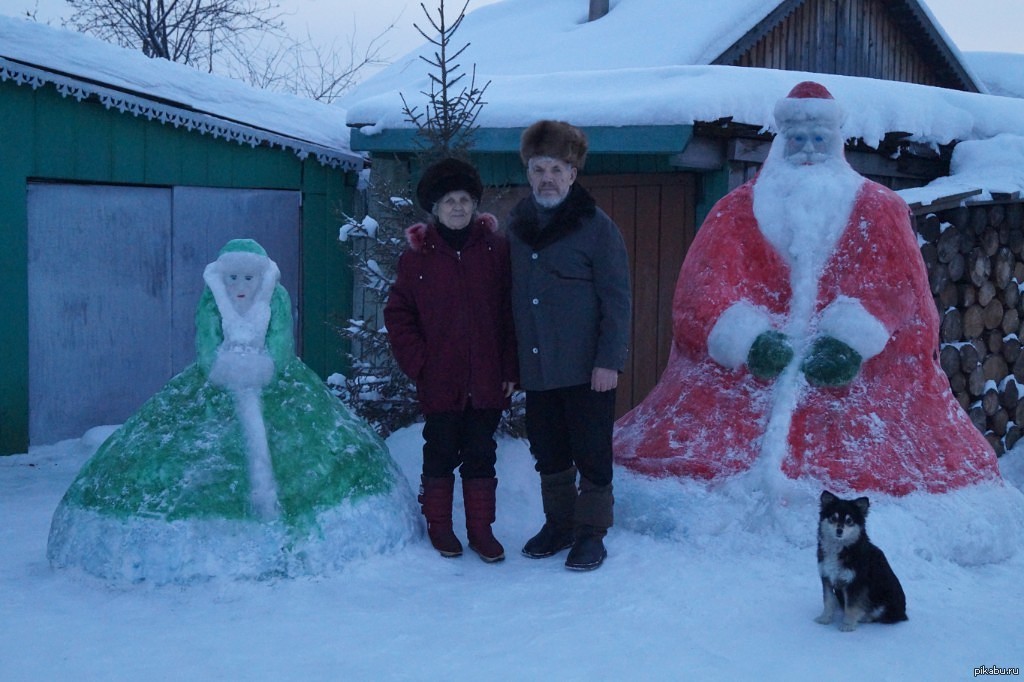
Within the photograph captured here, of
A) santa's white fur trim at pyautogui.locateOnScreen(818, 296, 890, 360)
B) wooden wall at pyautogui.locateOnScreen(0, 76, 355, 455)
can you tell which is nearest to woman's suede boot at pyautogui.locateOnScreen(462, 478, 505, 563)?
santa's white fur trim at pyautogui.locateOnScreen(818, 296, 890, 360)

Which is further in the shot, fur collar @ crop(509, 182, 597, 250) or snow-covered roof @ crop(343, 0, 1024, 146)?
snow-covered roof @ crop(343, 0, 1024, 146)

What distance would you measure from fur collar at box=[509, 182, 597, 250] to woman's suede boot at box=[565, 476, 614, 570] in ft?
3.24

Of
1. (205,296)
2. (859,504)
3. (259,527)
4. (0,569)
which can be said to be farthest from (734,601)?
(0,569)

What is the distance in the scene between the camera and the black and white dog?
3127 millimetres

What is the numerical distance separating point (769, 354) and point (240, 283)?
2104mm

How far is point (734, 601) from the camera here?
3.45m

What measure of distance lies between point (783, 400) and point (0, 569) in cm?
319

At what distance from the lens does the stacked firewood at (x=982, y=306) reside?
580 cm

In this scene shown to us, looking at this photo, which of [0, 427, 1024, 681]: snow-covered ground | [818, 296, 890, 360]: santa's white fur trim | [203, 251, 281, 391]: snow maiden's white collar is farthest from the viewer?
[818, 296, 890, 360]: santa's white fur trim

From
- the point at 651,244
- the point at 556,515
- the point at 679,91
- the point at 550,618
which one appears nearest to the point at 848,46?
the point at 651,244

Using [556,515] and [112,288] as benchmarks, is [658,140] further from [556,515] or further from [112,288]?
[112,288]

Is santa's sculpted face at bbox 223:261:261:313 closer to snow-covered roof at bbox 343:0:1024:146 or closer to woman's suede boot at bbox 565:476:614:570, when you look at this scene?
woman's suede boot at bbox 565:476:614:570

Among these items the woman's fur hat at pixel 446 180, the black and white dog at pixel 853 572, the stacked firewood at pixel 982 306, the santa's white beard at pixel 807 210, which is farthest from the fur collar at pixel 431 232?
the stacked firewood at pixel 982 306

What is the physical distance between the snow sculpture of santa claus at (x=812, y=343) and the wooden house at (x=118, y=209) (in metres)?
3.08
